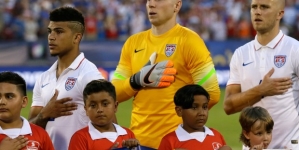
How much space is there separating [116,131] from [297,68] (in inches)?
68.7

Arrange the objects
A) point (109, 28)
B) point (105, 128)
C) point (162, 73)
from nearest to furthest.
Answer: point (105, 128) → point (162, 73) → point (109, 28)

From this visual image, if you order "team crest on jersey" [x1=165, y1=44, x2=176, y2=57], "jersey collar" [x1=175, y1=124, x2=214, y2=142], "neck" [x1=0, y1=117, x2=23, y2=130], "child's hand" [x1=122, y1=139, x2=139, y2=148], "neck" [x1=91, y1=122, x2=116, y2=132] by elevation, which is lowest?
"jersey collar" [x1=175, y1=124, x2=214, y2=142]

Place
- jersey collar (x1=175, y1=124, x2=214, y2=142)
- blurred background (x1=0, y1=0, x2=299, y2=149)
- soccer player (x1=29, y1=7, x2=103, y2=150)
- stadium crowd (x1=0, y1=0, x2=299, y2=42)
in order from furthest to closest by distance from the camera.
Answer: stadium crowd (x1=0, y1=0, x2=299, y2=42), blurred background (x1=0, y1=0, x2=299, y2=149), soccer player (x1=29, y1=7, x2=103, y2=150), jersey collar (x1=175, y1=124, x2=214, y2=142)

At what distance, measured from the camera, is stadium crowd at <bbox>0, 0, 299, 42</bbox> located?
942 inches

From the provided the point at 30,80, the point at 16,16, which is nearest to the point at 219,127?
the point at 30,80

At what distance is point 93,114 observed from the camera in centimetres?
608

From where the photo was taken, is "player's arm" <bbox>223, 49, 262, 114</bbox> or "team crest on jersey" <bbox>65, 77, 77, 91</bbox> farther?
"player's arm" <bbox>223, 49, 262, 114</bbox>

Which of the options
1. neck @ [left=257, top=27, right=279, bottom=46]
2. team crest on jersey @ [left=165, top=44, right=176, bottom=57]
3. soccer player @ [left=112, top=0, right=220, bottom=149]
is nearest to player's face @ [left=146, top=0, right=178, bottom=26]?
soccer player @ [left=112, top=0, right=220, bottom=149]

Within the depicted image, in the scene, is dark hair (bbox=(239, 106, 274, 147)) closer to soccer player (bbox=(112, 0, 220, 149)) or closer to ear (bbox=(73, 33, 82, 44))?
soccer player (bbox=(112, 0, 220, 149))

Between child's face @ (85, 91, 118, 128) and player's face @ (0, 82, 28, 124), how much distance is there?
→ 0.56 m

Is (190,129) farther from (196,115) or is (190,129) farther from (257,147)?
(257,147)

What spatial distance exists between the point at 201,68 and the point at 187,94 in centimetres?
39

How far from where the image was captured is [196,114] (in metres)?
6.16

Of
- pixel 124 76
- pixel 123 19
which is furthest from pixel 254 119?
pixel 123 19
